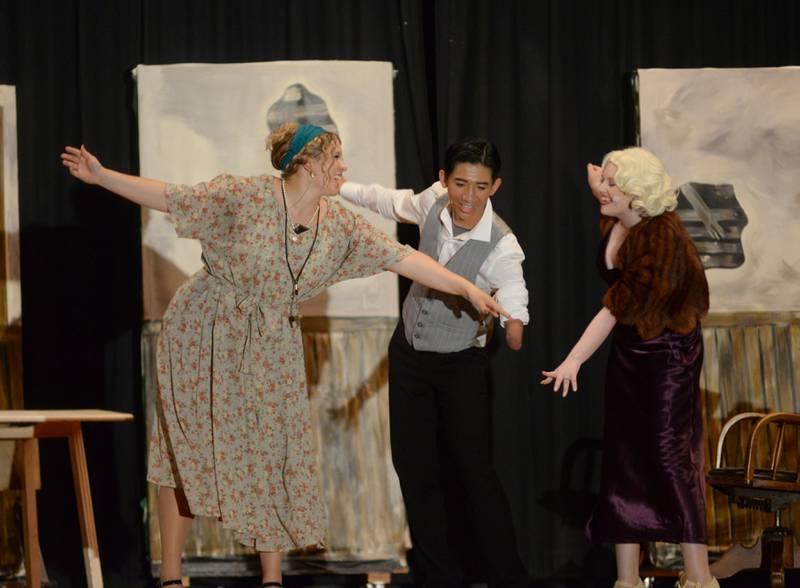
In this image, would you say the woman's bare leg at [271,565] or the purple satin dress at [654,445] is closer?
the woman's bare leg at [271,565]

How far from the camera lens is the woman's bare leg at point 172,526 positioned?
3.80 m

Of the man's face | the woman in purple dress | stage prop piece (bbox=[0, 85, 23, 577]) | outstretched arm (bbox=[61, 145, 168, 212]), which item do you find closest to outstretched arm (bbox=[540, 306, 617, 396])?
the woman in purple dress

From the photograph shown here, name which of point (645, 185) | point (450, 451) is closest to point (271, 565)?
point (450, 451)

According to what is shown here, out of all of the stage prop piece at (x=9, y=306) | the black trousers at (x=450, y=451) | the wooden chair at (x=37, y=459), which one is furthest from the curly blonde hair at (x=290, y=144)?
the stage prop piece at (x=9, y=306)

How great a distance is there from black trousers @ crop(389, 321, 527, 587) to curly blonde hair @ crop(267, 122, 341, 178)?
871mm

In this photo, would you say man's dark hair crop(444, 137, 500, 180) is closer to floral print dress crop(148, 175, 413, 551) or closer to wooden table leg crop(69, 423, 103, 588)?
floral print dress crop(148, 175, 413, 551)

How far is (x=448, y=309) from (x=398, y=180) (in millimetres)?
1065

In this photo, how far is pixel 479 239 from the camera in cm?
411

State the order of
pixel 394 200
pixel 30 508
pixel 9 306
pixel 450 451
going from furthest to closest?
pixel 9 306, pixel 394 200, pixel 450 451, pixel 30 508

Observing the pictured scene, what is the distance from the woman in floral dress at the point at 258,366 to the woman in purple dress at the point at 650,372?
1.64 ft

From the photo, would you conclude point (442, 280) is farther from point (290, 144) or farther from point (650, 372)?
point (650, 372)

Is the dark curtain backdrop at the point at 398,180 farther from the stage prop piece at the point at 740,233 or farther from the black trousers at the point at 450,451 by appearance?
the black trousers at the point at 450,451

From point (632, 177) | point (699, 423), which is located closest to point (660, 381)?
point (699, 423)

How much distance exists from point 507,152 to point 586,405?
47.5 inches
